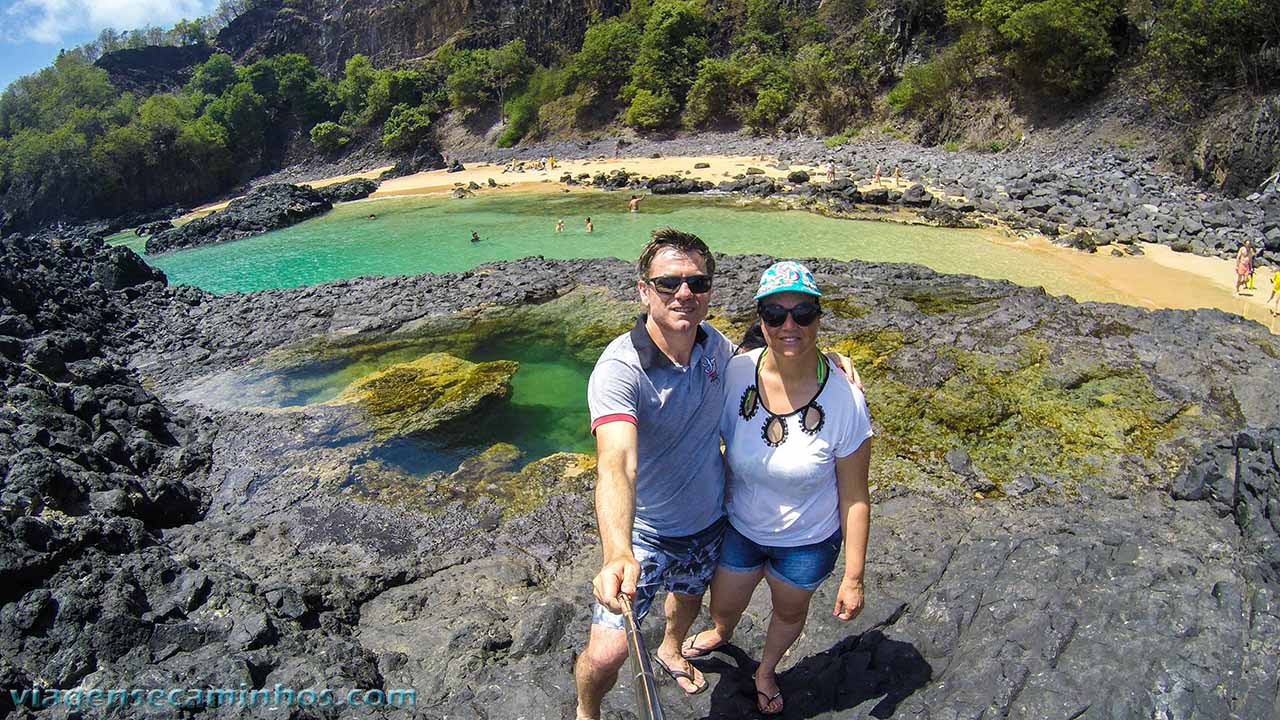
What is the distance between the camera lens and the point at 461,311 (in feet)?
40.7

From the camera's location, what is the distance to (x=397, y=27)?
6181 cm

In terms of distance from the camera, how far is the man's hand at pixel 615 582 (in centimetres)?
215

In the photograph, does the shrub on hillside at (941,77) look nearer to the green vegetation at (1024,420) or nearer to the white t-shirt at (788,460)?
the green vegetation at (1024,420)

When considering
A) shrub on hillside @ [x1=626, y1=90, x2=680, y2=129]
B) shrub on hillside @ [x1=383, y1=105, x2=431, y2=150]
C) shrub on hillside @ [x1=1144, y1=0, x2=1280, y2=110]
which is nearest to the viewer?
shrub on hillside @ [x1=1144, y1=0, x2=1280, y2=110]

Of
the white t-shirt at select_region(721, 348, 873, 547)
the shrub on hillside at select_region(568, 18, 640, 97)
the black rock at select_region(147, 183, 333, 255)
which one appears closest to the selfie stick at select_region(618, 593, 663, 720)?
the white t-shirt at select_region(721, 348, 873, 547)

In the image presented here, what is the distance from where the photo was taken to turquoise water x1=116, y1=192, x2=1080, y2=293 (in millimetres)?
16188

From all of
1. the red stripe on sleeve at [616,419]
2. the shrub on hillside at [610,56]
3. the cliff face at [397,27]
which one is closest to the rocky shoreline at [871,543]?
the red stripe on sleeve at [616,419]

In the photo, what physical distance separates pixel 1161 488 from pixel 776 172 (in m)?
24.4

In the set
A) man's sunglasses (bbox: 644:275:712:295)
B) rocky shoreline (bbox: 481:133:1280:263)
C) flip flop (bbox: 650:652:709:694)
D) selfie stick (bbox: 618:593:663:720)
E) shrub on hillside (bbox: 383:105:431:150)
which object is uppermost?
shrub on hillside (bbox: 383:105:431:150)

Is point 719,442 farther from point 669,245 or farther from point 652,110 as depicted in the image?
point 652,110

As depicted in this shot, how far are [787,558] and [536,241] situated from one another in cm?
1884

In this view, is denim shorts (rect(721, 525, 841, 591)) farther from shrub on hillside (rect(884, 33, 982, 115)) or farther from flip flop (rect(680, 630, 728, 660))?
shrub on hillside (rect(884, 33, 982, 115))

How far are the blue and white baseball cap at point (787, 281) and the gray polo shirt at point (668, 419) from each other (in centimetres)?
27

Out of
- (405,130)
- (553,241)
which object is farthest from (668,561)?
(405,130)
